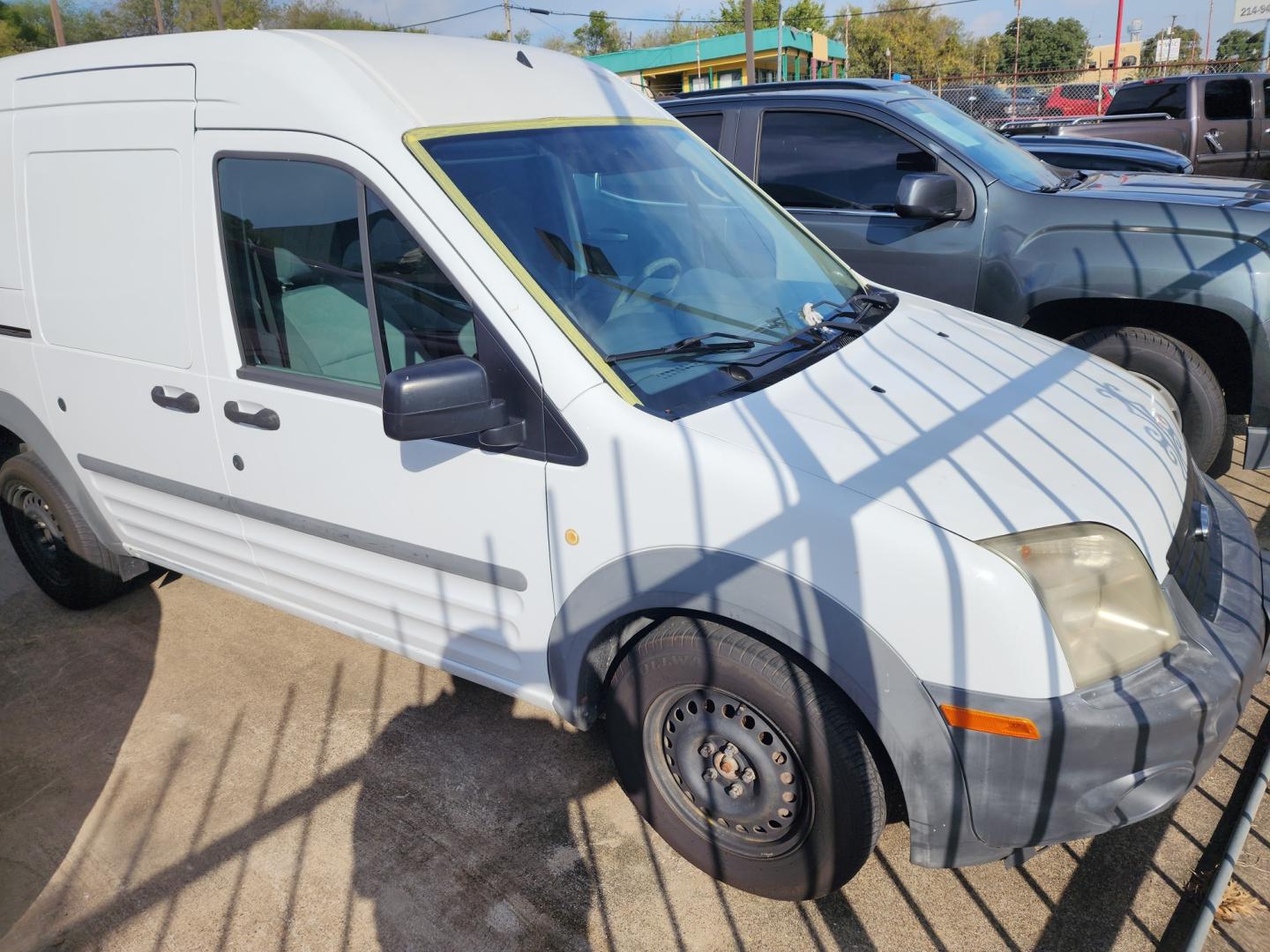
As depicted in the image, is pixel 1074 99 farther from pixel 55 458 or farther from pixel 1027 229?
pixel 55 458

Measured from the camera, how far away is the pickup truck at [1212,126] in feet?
34.7

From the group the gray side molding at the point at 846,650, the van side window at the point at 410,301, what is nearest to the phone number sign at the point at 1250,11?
the van side window at the point at 410,301

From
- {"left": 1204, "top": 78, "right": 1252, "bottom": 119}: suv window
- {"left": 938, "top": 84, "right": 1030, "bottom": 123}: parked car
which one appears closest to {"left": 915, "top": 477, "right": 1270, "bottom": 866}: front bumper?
{"left": 1204, "top": 78, "right": 1252, "bottom": 119}: suv window

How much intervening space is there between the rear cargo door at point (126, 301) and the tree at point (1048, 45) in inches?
2286

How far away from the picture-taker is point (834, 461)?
227 centimetres

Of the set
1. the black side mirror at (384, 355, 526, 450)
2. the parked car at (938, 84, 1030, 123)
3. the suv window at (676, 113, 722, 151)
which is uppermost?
the parked car at (938, 84, 1030, 123)

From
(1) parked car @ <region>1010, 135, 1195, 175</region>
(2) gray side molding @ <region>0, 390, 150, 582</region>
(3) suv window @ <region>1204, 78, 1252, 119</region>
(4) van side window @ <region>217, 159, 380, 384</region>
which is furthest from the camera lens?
(3) suv window @ <region>1204, 78, 1252, 119</region>

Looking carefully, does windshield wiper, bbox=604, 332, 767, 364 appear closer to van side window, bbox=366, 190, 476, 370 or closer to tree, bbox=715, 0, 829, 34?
van side window, bbox=366, 190, 476, 370

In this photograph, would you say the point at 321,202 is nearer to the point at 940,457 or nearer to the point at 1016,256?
the point at 940,457

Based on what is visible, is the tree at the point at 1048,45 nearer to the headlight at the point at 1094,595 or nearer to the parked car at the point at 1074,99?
the parked car at the point at 1074,99

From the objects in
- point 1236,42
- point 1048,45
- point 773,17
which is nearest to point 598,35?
point 773,17

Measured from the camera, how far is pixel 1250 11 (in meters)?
15.6

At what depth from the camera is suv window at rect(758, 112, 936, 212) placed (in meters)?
5.11

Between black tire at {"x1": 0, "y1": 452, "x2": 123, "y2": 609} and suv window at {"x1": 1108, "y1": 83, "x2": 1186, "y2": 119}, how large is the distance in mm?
11819
